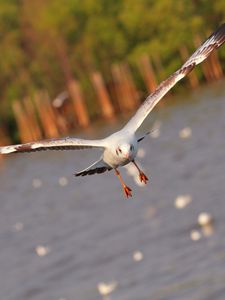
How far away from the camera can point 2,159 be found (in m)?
73.2

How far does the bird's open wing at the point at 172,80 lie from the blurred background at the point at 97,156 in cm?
71

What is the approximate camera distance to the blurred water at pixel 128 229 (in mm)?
21686

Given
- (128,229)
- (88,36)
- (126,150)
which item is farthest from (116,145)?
(88,36)

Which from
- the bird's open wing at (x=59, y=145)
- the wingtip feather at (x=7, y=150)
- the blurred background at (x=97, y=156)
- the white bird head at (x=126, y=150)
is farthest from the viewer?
the blurred background at (x=97, y=156)

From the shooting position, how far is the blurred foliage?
2857 inches

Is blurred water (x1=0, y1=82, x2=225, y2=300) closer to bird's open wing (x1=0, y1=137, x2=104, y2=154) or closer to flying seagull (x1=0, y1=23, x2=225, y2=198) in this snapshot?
flying seagull (x1=0, y1=23, x2=225, y2=198)

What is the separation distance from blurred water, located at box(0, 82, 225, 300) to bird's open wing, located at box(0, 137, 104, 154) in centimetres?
562

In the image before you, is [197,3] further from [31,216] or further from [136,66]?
[31,216]

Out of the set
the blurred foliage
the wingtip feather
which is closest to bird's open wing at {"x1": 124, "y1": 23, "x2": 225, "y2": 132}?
the wingtip feather

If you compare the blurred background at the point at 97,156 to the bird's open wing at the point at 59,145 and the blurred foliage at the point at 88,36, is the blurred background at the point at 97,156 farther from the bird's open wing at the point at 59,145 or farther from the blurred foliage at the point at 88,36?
the bird's open wing at the point at 59,145

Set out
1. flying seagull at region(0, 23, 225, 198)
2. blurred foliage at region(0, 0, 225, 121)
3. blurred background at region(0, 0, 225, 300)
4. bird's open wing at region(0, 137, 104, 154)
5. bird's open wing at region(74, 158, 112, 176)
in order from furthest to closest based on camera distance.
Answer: blurred foliage at region(0, 0, 225, 121) → blurred background at region(0, 0, 225, 300) → bird's open wing at region(74, 158, 112, 176) → bird's open wing at region(0, 137, 104, 154) → flying seagull at region(0, 23, 225, 198)

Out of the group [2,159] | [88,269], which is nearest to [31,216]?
[88,269]

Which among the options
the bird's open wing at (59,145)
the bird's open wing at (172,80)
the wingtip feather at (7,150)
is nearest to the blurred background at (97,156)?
the bird's open wing at (172,80)

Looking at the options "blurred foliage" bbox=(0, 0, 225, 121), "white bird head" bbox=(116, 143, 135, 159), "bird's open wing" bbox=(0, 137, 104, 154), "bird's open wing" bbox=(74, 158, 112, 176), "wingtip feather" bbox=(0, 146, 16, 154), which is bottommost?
"white bird head" bbox=(116, 143, 135, 159)
